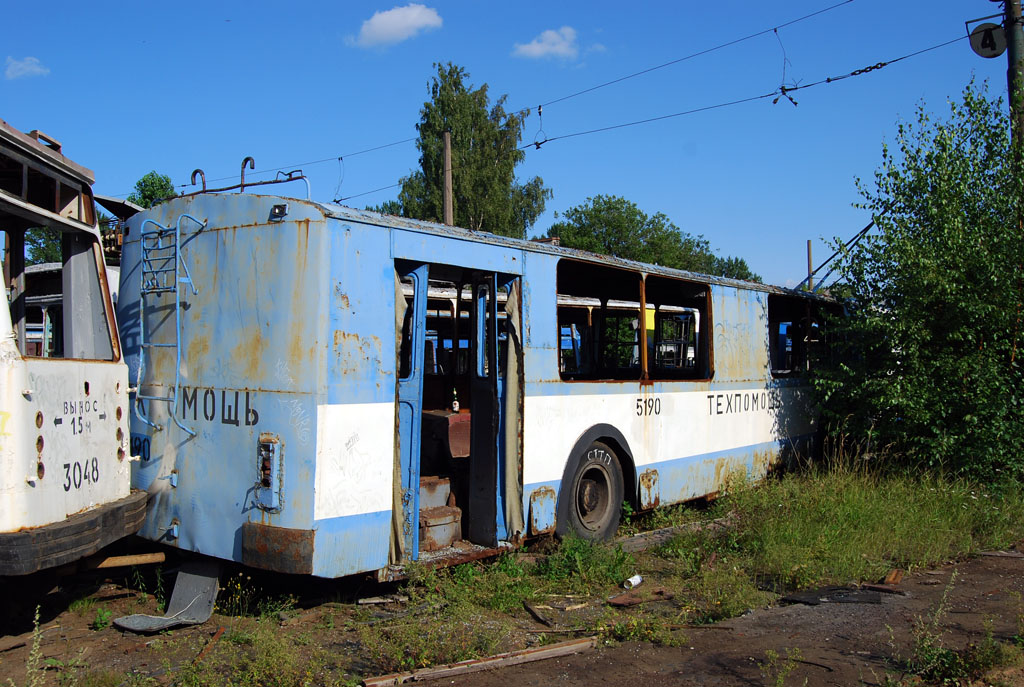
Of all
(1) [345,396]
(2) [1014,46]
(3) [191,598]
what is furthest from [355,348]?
(2) [1014,46]

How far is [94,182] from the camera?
5270mm

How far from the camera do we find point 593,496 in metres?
7.72

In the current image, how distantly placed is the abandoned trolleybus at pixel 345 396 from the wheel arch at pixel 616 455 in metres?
0.03

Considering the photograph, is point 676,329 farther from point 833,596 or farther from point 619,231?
point 619,231

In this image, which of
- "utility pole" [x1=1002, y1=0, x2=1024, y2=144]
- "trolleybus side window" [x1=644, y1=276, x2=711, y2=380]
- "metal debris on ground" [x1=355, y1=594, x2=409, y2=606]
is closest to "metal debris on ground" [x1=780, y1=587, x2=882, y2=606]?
"metal debris on ground" [x1=355, y1=594, x2=409, y2=606]

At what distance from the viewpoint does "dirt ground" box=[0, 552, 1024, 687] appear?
453cm

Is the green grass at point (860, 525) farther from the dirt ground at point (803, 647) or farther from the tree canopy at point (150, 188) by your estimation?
the tree canopy at point (150, 188)

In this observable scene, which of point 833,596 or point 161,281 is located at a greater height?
point 161,281

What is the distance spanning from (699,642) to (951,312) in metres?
5.88

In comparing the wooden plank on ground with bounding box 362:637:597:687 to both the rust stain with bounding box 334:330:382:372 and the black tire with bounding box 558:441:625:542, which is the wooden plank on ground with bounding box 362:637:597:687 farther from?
the black tire with bounding box 558:441:625:542

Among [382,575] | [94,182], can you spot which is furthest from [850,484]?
[94,182]

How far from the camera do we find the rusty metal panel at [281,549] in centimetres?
500

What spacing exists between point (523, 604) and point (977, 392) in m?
5.93

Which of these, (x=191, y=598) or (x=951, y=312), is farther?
(x=951, y=312)
